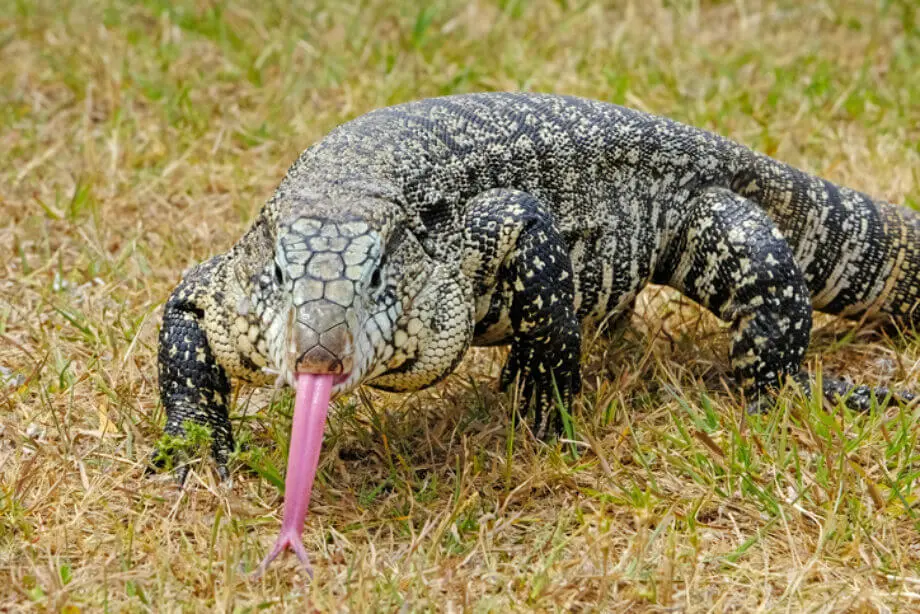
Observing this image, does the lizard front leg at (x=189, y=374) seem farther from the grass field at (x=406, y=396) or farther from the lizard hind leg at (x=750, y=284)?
the lizard hind leg at (x=750, y=284)

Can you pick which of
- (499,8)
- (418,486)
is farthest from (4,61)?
(418,486)

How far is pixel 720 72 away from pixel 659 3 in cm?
136

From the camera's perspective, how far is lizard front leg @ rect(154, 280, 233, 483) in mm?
4793

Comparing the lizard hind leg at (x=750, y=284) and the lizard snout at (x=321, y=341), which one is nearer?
the lizard snout at (x=321, y=341)

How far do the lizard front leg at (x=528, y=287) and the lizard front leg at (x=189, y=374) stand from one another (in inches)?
41.8

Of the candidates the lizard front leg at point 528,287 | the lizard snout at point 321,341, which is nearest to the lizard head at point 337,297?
the lizard snout at point 321,341

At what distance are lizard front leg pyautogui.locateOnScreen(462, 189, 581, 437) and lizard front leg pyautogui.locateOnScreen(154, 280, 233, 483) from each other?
1062 mm

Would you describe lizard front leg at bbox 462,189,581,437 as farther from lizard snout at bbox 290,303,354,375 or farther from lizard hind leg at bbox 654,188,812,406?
lizard snout at bbox 290,303,354,375

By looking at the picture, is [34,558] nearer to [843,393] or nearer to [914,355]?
[843,393]

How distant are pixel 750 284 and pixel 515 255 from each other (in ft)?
3.77

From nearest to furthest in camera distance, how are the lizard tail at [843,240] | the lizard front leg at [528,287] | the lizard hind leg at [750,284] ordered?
the lizard front leg at [528,287]
the lizard hind leg at [750,284]
the lizard tail at [843,240]

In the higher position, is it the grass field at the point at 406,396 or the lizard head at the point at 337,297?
the lizard head at the point at 337,297

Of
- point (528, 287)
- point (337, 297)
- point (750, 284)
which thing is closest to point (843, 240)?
point (750, 284)

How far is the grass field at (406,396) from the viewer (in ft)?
13.6
